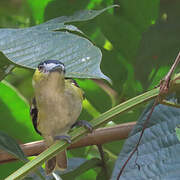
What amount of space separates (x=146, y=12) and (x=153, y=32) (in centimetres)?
10

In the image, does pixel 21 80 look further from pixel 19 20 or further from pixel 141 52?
pixel 141 52

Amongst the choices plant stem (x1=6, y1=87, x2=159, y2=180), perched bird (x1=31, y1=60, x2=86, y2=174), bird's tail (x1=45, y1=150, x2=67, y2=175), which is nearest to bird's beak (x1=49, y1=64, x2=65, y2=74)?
perched bird (x1=31, y1=60, x2=86, y2=174)

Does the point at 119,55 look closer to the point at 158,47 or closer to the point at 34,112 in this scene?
the point at 158,47

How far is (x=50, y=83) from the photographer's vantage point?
977 mm

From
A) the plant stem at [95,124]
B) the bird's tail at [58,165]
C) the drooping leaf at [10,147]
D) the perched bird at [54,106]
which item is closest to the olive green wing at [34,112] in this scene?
the perched bird at [54,106]

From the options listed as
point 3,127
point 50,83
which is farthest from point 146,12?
point 3,127

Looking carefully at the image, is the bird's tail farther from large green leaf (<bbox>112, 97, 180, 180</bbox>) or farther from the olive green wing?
large green leaf (<bbox>112, 97, 180, 180</bbox>)

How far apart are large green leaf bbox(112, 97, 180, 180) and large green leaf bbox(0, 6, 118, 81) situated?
281mm

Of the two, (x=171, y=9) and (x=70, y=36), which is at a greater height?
(x=70, y=36)

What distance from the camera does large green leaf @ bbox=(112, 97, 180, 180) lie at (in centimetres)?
80

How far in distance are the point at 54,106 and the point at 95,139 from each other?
16 cm

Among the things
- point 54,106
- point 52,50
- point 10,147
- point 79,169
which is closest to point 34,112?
point 54,106

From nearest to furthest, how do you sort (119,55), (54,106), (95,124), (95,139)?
(95,124) → (95,139) → (54,106) → (119,55)

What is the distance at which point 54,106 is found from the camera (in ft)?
3.39
